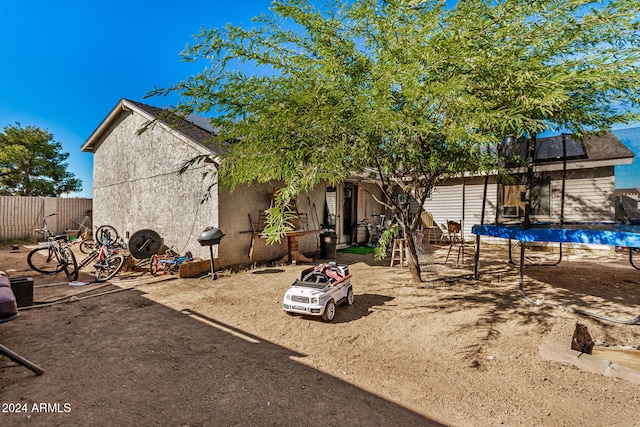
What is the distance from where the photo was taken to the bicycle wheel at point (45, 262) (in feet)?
25.4

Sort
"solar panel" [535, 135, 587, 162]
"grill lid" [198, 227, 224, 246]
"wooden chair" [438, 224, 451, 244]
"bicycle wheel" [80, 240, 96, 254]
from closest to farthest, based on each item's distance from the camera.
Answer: "grill lid" [198, 227, 224, 246]
"bicycle wheel" [80, 240, 96, 254]
"solar panel" [535, 135, 587, 162]
"wooden chair" [438, 224, 451, 244]

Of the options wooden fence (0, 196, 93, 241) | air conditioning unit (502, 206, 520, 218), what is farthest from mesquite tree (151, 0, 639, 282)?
wooden fence (0, 196, 93, 241)

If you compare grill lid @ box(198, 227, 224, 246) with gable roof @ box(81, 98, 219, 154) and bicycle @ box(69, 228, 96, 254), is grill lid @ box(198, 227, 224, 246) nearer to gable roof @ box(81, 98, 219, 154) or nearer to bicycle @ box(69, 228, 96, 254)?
gable roof @ box(81, 98, 219, 154)

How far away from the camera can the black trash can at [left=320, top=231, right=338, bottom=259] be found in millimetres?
10391

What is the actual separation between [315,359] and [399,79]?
143 inches

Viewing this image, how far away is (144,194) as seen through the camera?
10.3 metres

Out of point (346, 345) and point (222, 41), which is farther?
point (222, 41)

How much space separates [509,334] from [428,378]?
5.91 feet

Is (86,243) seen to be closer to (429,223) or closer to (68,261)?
(68,261)

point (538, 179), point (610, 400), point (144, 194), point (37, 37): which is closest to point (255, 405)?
point (610, 400)

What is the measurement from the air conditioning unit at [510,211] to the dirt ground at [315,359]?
6.58m

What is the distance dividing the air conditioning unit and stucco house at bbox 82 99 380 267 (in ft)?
19.9

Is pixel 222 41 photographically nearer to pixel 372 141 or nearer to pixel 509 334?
pixel 372 141

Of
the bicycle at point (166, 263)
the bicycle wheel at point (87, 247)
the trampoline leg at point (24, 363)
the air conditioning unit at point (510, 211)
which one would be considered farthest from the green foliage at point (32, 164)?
the air conditioning unit at point (510, 211)
